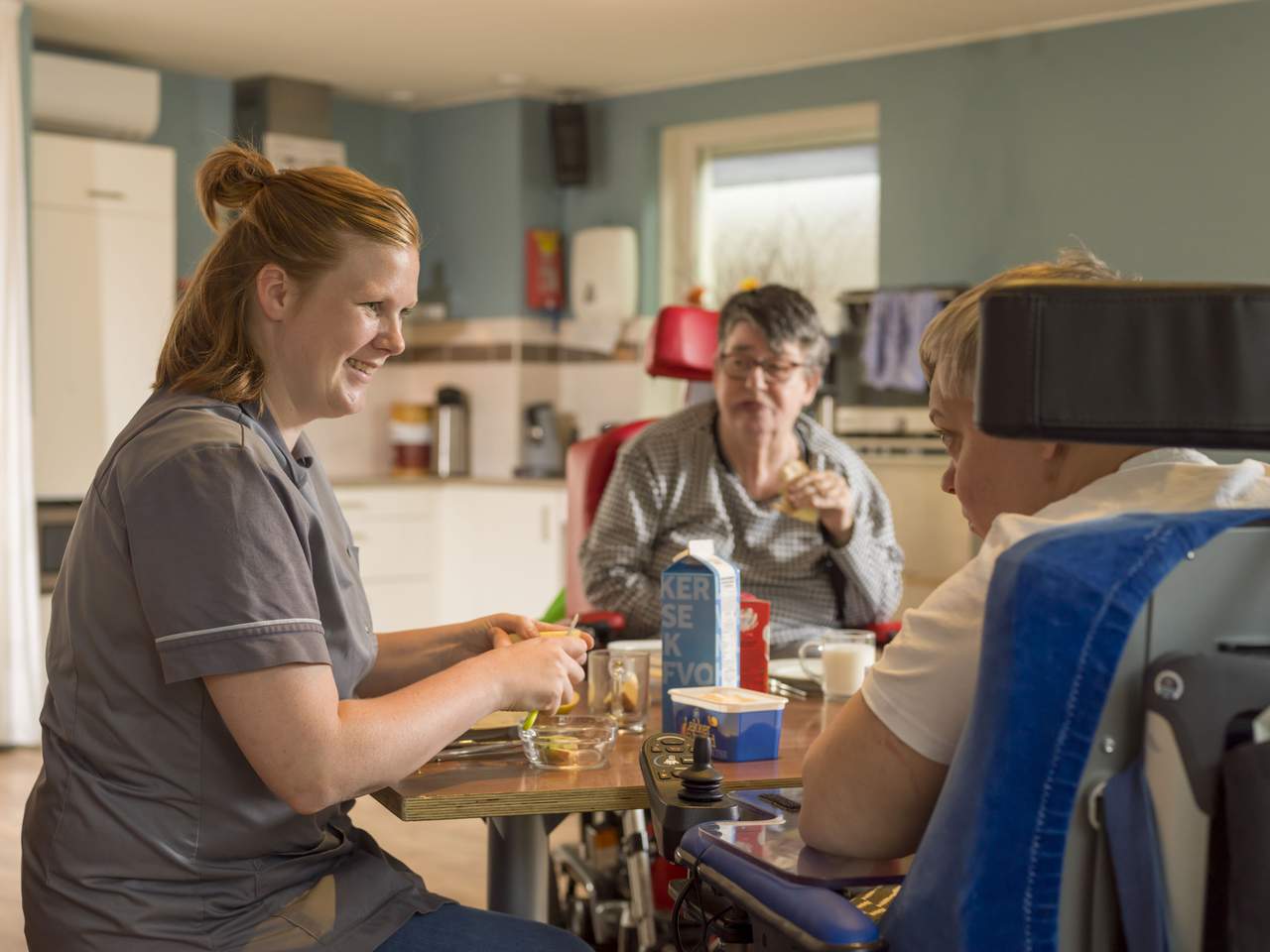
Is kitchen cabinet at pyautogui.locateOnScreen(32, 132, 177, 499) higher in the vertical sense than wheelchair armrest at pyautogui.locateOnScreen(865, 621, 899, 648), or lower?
higher

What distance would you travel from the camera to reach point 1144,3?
498 centimetres

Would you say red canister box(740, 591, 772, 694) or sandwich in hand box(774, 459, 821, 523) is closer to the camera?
red canister box(740, 591, 772, 694)

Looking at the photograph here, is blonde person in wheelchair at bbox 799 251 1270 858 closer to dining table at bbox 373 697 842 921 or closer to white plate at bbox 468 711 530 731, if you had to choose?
dining table at bbox 373 697 842 921

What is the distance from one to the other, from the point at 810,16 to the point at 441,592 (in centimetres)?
288

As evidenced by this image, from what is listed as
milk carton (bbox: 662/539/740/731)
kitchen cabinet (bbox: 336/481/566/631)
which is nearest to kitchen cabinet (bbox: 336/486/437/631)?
kitchen cabinet (bbox: 336/481/566/631)

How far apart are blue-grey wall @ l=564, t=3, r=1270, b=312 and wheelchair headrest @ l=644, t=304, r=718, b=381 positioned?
2258mm

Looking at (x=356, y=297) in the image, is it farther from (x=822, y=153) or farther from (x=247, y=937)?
(x=822, y=153)

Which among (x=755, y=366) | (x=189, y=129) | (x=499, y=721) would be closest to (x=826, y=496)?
(x=755, y=366)

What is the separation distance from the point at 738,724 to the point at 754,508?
1199 millimetres

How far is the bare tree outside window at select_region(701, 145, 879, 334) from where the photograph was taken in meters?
6.00

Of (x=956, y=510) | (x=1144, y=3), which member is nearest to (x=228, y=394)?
(x=956, y=510)

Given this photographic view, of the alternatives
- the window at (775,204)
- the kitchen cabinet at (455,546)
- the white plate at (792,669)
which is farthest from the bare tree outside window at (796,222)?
the white plate at (792,669)

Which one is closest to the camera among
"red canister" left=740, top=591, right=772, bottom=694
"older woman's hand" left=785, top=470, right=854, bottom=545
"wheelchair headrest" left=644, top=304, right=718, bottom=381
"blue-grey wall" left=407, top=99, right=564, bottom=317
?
"red canister" left=740, top=591, right=772, bottom=694

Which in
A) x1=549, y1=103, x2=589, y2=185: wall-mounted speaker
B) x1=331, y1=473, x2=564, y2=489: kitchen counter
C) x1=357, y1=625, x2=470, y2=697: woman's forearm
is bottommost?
x1=331, y1=473, x2=564, y2=489: kitchen counter
